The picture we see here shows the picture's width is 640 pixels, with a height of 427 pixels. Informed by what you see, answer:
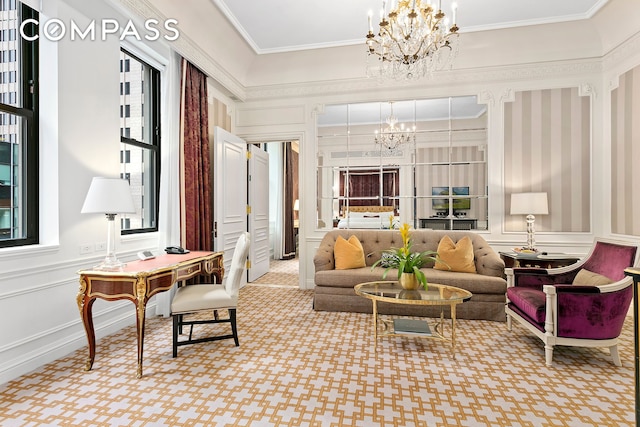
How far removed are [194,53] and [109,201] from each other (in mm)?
Answer: 2409

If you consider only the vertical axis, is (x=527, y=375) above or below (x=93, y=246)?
below

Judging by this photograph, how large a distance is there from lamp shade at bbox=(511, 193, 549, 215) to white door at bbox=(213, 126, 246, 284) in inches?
149

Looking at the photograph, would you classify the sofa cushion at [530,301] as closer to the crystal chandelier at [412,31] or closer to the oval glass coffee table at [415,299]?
the oval glass coffee table at [415,299]

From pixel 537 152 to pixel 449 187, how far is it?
1.19 metres

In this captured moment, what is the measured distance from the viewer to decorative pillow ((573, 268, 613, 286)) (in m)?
2.98

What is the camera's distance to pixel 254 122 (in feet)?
18.4

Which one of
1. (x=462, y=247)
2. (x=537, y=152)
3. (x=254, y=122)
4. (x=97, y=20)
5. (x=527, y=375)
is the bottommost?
(x=527, y=375)

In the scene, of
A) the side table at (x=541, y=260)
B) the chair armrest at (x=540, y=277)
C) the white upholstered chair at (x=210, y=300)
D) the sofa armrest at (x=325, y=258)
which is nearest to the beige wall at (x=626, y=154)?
the side table at (x=541, y=260)

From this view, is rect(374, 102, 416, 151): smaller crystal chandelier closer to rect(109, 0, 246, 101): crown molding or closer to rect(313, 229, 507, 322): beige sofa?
rect(313, 229, 507, 322): beige sofa

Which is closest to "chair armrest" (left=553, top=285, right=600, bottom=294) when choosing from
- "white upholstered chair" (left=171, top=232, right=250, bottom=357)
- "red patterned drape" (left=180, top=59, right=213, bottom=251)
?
"white upholstered chair" (left=171, top=232, right=250, bottom=357)

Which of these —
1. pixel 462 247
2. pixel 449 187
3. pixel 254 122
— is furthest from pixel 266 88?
pixel 462 247

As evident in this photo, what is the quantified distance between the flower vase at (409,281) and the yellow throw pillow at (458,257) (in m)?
1.11

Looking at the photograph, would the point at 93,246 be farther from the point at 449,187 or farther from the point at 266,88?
the point at 449,187

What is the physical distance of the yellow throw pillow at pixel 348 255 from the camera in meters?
4.41
